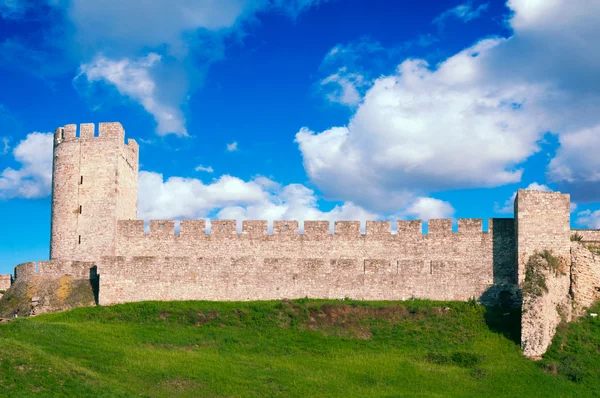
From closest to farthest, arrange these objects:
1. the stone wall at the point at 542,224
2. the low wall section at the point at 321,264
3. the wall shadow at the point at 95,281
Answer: the stone wall at the point at 542,224
the low wall section at the point at 321,264
the wall shadow at the point at 95,281

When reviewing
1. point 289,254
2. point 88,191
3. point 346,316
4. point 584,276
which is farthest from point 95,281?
point 584,276

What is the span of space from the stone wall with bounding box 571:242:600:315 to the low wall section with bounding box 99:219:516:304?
8.33 ft

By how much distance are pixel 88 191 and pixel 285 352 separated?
14490 millimetres

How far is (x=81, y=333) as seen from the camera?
81.5ft

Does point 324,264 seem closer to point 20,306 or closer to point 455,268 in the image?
point 455,268

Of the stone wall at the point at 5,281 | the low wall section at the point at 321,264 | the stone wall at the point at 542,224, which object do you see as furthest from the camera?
the stone wall at the point at 5,281

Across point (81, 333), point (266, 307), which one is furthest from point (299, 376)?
point (81, 333)

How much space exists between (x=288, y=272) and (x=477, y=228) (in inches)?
338

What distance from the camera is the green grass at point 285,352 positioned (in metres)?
20.6

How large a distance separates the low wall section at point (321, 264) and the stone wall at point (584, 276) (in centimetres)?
254

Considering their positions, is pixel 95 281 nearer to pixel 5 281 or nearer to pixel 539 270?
pixel 5 281

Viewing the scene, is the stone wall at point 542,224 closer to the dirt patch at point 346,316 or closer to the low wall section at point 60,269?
the dirt patch at point 346,316

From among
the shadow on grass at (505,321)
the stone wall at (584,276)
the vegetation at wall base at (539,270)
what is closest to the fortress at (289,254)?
the stone wall at (584,276)

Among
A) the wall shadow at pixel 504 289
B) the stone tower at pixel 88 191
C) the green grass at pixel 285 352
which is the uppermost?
the stone tower at pixel 88 191
